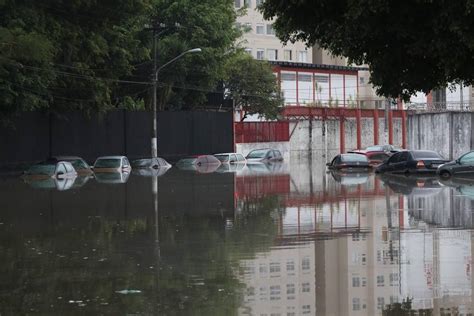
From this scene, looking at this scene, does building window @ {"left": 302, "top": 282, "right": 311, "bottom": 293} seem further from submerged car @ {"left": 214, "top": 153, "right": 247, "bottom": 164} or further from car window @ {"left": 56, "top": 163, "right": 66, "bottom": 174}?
submerged car @ {"left": 214, "top": 153, "right": 247, "bottom": 164}

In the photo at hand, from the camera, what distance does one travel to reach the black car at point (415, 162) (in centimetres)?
→ 4209

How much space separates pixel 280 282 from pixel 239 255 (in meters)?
2.66

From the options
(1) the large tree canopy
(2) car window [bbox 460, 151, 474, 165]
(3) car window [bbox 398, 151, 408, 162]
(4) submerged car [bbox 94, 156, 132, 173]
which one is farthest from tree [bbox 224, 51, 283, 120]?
(1) the large tree canopy

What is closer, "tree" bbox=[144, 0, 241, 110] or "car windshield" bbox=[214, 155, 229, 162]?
"tree" bbox=[144, 0, 241, 110]

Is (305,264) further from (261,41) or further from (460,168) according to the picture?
(261,41)

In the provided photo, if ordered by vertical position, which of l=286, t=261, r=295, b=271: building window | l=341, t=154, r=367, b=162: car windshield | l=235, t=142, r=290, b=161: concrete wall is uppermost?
l=235, t=142, r=290, b=161: concrete wall

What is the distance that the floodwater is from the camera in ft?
37.5

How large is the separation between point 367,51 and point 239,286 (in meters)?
3.76

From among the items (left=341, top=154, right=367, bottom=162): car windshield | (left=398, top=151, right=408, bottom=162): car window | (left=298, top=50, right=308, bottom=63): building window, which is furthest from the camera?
(left=298, top=50, right=308, bottom=63): building window

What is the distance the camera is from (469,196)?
2777 centimetres

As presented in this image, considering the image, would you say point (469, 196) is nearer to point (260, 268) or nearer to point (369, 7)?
point (260, 268)

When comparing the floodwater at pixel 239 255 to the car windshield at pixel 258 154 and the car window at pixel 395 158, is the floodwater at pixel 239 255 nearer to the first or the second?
the car window at pixel 395 158

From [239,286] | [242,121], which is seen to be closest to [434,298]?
[239,286]

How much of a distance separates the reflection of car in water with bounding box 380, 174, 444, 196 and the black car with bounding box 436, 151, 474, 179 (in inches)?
19.0
